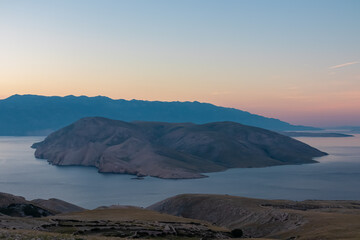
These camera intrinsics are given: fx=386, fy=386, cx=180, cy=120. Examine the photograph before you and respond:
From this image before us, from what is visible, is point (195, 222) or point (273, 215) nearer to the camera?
point (195, 222)

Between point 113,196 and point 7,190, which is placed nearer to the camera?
point 113,196

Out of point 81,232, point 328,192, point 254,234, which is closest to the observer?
point 81,232

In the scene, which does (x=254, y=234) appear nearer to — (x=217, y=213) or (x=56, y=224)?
(x=217, y=213)

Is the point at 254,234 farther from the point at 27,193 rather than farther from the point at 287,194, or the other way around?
the point at 27,193

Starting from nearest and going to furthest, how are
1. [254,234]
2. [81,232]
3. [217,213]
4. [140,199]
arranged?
[81,232] < [254,234] < [217,213] < [140,199]

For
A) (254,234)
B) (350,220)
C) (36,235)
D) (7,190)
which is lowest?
(7,190)

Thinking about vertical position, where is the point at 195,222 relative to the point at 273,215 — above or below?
above

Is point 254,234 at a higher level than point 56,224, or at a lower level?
lower

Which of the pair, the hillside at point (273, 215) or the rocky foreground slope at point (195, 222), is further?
the hillside at point (273, 215)

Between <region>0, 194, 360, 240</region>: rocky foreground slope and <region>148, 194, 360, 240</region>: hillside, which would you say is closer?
<region>0, 194, 360, 240</region>: rocky foreground slope

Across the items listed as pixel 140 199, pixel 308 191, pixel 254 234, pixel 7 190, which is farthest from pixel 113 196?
pixel 254 234
